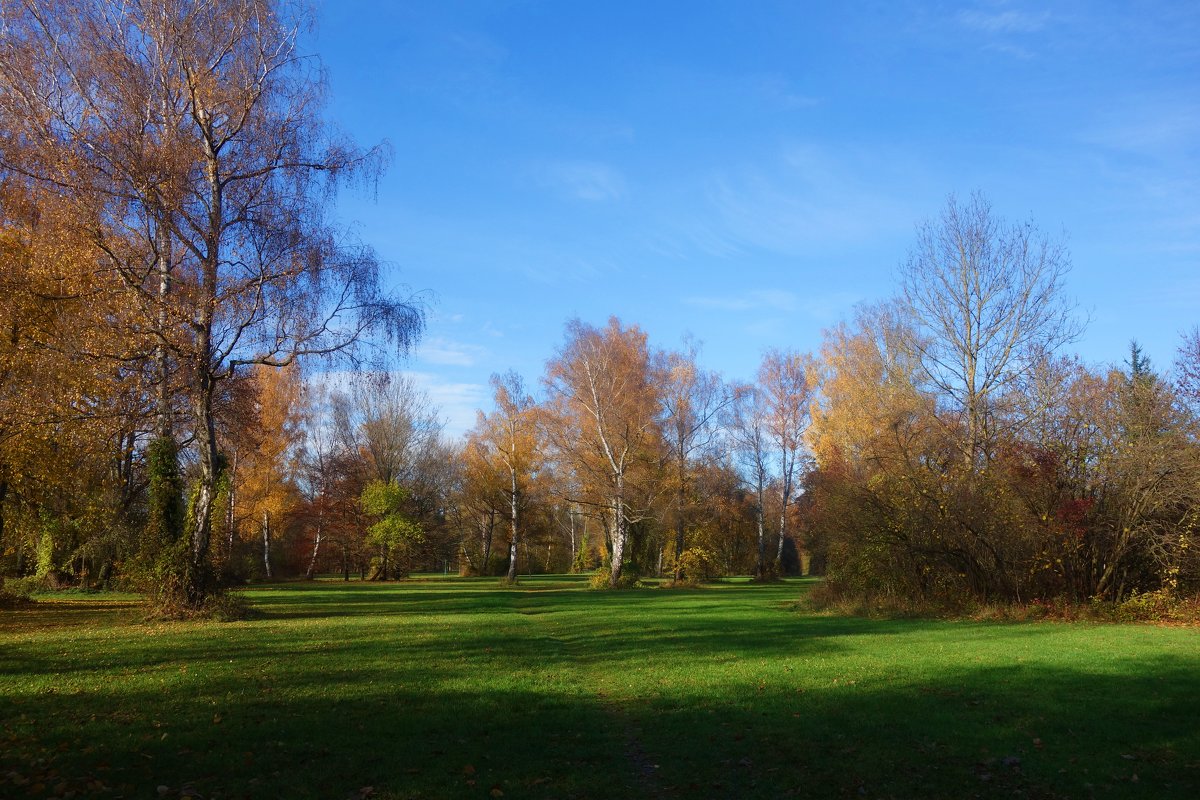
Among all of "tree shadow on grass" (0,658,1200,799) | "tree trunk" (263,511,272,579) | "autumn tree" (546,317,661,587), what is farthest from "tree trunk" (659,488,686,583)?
"tree shadow on grass" (0,658,1200,799)

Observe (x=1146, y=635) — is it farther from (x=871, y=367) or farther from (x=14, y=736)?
(x=871, y=367)

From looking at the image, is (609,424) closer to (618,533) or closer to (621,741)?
(618,533)

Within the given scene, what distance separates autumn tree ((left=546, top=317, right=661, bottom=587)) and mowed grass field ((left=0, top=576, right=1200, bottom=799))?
2470 centimetres

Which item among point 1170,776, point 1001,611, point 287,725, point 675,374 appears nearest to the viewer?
point 1170,776

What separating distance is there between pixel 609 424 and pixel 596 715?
3201cm

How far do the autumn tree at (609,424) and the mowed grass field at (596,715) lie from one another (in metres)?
24.7

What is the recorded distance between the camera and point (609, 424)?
133 ft

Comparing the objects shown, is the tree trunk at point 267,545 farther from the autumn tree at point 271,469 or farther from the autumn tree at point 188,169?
the autumn tree at point 188,169

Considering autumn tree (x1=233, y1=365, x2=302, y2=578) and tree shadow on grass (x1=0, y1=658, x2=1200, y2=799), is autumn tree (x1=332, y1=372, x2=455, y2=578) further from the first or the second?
tree shadow on grass (x1=0, y1=658, x2=1200, y2=799)

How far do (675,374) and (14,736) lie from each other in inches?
1506

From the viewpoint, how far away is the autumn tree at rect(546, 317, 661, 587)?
131ft

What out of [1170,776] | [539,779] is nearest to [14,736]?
[539,779]

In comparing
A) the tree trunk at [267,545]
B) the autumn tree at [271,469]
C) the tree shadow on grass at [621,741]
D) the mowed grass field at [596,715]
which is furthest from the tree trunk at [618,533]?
the tree shadow on grass at [621,741]

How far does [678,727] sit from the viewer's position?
8.05 meters
